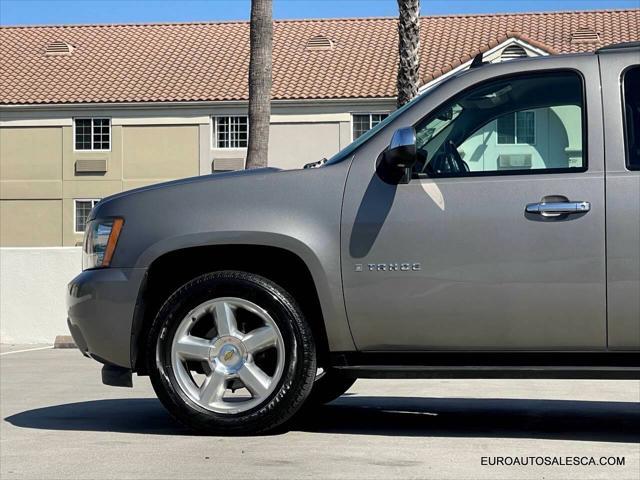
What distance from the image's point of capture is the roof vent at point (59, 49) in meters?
52.2

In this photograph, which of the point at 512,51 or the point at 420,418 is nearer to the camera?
the point at 420,418

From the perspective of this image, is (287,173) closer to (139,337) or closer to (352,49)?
(139,337)

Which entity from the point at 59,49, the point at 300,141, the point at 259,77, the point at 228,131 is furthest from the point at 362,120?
the point at 259,77

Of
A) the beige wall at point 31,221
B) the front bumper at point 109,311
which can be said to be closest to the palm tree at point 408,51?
the front bumper at point 109,311

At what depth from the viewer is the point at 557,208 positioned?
19.0 ft

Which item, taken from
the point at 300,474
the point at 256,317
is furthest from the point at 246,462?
the point at 256,317

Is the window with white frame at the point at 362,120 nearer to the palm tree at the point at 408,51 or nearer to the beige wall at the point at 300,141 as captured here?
the beige wall at the point at 300,141

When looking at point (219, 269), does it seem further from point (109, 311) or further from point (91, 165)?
point (91, 165)

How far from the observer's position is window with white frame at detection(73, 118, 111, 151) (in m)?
48.4

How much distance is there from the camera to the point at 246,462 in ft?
17.8

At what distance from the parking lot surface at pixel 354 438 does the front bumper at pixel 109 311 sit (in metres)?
0.45

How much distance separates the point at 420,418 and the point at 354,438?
40.9 inches

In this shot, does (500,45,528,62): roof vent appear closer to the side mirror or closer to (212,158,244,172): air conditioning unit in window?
(212,158,244,172): air conditioning unit in window

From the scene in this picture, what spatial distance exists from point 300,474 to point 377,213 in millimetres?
1472
